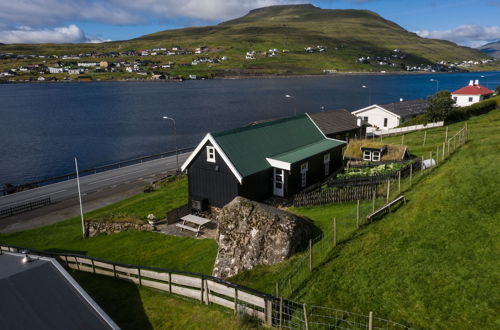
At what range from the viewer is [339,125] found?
2501 inches

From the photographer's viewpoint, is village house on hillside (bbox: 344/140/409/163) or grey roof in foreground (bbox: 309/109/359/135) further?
grey roof in foreground (bbox: 309/109/359/135)

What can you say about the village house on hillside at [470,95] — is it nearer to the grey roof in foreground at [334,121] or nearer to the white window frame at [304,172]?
the grey roof in foreground at [334,121]

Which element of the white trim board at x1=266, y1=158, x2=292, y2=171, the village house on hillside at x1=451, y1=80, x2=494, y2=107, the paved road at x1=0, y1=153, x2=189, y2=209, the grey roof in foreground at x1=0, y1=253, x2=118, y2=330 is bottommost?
the paved road at x1=0, y1=153, x2=189, y2=209

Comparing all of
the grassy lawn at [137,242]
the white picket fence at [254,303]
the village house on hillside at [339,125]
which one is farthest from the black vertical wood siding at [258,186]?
the village house on hillside at [339,125]

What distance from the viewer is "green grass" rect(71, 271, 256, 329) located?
15359 mm

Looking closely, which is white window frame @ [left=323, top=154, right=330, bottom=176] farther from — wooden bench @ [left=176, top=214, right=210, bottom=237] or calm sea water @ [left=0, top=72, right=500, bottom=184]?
calm sea water @ [left=0, top=72, right=500, bottom=184]

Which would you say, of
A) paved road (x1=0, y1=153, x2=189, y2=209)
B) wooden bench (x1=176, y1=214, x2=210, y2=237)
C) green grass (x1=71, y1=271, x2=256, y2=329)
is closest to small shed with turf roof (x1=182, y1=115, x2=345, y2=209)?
wooden bench (x1=176, y1=214, x2=210, y2=237)

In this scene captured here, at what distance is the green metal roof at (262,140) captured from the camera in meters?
30.9

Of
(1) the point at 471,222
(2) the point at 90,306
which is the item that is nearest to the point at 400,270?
(1) the point at 471,222

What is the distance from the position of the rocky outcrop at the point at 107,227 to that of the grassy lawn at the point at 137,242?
692 mm

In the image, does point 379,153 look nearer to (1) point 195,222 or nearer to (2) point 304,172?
(2) point 304,172

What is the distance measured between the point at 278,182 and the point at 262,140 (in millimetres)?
4202

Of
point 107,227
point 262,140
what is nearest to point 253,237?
point 262,140

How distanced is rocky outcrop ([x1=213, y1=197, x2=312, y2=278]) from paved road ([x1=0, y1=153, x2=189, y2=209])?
3764 centimetres
